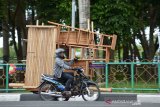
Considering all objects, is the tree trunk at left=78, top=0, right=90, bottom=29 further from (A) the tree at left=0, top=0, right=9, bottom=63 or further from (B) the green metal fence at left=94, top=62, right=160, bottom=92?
(A) the tree at left=0, top=0, right=9, bottom=63

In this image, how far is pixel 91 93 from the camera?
40.1 ft

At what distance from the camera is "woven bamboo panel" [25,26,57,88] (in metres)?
13.3

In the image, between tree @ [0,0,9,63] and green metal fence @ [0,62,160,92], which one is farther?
tree @ [0,0,9,63]

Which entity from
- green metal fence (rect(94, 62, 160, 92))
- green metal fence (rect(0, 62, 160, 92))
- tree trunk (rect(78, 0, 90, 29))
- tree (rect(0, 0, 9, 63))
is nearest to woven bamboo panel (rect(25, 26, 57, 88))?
green metal fence (rect(0, 62, 160, 92))

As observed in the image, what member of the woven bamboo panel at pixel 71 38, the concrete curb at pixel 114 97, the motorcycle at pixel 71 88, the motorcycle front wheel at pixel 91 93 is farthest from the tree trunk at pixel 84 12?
the motorcycle front wheel at pixel 91 93

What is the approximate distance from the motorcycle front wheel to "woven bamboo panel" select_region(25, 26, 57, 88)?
1.69m

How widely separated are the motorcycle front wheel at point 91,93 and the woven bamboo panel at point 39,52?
169 centimetres

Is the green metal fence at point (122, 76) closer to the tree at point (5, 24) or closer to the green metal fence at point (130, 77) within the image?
the green metal fence at point (130, 77)

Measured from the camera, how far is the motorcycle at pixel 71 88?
40.0 feet

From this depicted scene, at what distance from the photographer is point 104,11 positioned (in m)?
18.2

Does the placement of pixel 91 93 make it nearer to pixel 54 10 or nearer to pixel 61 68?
pixel 61 68

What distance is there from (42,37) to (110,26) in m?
5.57

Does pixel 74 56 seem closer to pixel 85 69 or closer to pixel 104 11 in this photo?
pixel 85 69

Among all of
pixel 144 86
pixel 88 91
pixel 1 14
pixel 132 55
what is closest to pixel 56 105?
pixel 88 91
